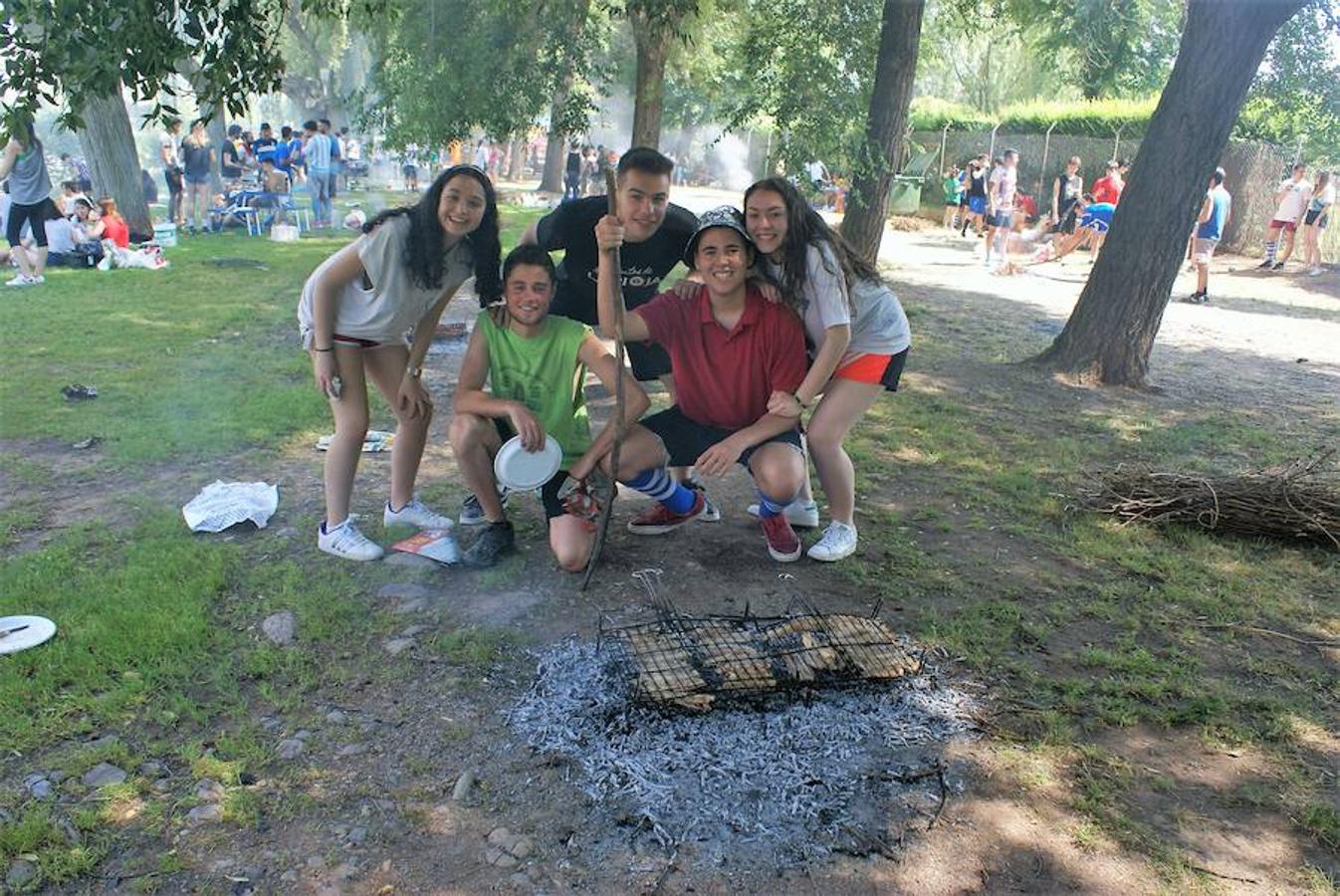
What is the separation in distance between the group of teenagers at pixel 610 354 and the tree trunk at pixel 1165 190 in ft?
13.0

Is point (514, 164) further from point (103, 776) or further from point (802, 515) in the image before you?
point (103, 776)

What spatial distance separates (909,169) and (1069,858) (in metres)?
24.7

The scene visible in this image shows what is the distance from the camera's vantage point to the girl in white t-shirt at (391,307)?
356 centimetres

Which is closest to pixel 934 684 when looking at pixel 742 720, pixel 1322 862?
pixel 742 720

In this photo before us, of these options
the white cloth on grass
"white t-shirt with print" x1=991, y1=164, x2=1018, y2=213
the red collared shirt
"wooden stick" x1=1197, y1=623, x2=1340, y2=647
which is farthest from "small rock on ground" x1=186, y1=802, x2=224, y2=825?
"white t-shirt with print" x1=991, y1=164, x2=1018, y2=213

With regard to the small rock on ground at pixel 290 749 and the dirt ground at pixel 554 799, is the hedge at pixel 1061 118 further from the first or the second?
the small rock on ground at pixel 290 749

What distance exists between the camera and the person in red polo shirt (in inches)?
144

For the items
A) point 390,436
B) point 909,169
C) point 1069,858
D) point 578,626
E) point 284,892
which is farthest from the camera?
point 909,169

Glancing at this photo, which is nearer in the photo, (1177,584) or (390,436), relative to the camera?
(1177,584)

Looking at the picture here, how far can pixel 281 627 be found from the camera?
3.37 meters

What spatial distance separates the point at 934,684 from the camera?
311cm

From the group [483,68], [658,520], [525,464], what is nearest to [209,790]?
[525,464]

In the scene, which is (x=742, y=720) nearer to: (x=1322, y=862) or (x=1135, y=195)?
(x=1322, y=862)

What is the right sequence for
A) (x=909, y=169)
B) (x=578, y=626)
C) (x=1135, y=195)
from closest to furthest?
(x=578, y=626), (x=1135, y=195), (x=909, y=169)
